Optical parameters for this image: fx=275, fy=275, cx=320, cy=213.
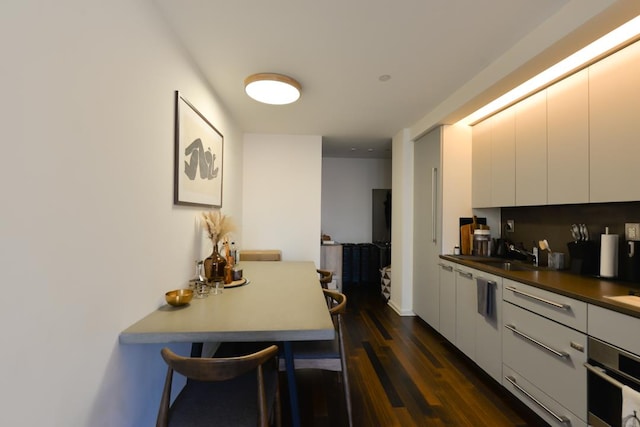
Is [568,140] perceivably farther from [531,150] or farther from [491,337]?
[491,337]

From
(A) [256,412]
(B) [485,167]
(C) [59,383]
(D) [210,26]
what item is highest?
(D) [210,26]

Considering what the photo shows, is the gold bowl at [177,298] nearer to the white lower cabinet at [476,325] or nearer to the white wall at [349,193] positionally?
the white lower cabinet at [476,325]

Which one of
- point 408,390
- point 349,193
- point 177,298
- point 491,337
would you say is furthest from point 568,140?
point 349,193

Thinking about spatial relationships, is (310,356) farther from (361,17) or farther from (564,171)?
(564,171)

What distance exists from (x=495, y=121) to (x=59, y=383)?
3.41 m

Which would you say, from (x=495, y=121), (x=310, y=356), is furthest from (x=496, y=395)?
(x=495, y=121)

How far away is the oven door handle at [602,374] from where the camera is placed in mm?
1259

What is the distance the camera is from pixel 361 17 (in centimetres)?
155

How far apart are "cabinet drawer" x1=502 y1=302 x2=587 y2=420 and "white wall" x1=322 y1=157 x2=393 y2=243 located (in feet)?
12.2

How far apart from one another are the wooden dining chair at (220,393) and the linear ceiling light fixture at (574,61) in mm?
2454

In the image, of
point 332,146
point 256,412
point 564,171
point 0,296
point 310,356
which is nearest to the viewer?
point 0,296

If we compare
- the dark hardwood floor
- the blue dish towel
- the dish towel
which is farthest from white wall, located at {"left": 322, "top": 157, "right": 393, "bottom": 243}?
the dish towel

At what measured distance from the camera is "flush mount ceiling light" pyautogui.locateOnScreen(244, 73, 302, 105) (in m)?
2.14

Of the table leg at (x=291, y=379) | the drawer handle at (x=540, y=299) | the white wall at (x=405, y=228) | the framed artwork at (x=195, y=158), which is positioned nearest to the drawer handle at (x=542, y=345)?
the drawer handle at (x=540, y=299)
